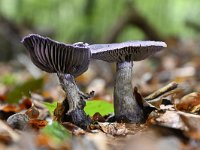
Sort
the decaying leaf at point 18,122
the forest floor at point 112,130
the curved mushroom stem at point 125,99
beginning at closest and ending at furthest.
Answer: the forest floor at point 112,130 < the decaying leaf at point 18,122 < the curved mushroom stem at point 125,99

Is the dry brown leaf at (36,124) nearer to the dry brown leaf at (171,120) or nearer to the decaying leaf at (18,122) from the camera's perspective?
the decaying leaf at (18,122)

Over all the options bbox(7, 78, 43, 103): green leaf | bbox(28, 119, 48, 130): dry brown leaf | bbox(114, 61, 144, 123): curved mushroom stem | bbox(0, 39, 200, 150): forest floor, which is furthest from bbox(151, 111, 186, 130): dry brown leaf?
bbox(7, 78, 43, 103): green leaf

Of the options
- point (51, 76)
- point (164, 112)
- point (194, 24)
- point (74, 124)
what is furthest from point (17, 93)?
point (194, 24)

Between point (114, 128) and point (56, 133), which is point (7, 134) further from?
point (114, 128)

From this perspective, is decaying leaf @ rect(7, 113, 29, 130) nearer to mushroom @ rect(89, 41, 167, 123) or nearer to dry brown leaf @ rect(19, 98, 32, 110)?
mushroom @ rect(89, 41, 167, 123)

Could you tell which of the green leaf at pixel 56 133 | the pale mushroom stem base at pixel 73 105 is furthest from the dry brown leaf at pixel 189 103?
the green leaf at pixel 56 133

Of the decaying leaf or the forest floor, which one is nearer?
the forest floor
